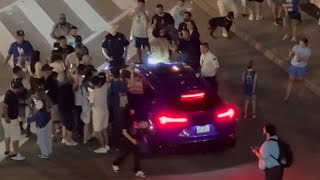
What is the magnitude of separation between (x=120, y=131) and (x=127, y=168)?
3.46 feet

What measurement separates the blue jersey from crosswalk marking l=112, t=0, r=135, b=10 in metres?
10.3

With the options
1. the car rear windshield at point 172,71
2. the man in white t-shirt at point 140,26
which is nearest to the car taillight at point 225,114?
the car rear windshield at point 172,71

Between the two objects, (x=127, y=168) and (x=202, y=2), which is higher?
(x=202, y=2)

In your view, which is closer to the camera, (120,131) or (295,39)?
(120,131)

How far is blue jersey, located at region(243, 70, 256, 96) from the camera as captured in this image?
17.5 m

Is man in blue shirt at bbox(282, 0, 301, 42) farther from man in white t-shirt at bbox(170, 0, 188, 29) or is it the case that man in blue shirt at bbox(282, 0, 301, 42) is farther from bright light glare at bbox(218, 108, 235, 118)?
bright light glare at bbox(218, 108, 235, 118)

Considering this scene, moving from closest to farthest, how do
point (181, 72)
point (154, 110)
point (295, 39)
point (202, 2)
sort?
point (154, 110) → point (181, 72) → point (295, 39) → point (202, 2)

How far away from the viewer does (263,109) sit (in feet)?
61.0

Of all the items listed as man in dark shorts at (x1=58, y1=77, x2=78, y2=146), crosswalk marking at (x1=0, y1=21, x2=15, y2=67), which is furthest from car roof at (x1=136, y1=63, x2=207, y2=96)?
crosswalk marking at (x1=0, y1=21, x2=15, y2=67)

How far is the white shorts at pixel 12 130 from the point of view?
1553cm

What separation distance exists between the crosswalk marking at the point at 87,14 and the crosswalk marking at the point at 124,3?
1016mm

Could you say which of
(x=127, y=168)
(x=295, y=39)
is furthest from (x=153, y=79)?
(x=295, y=39)

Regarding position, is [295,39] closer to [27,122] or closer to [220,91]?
[220,91]

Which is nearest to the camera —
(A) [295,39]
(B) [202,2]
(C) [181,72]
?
(C) [181,72]
